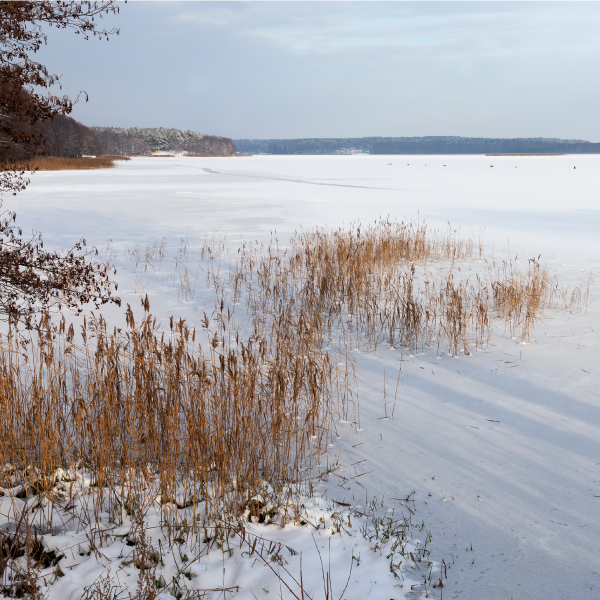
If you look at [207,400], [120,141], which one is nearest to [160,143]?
[120,141]

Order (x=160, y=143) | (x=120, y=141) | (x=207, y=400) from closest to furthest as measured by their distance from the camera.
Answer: (x=207, y=400), (x=120, y=141), (x=160, y=143)

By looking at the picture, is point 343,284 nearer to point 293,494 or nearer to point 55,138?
point 293,494

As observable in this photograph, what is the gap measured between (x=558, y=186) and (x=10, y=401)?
2835cm

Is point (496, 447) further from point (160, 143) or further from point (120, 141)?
point (160, 143)

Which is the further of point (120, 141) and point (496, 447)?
point (120, 141)

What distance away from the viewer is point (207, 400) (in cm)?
441

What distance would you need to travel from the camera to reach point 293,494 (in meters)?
3.12

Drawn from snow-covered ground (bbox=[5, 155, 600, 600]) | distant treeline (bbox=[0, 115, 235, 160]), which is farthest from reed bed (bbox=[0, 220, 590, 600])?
distant treeline (bbox=[0, 115, 235, 160])

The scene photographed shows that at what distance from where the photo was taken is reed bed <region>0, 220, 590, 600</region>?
2.93m

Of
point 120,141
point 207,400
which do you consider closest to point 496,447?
point 207,400

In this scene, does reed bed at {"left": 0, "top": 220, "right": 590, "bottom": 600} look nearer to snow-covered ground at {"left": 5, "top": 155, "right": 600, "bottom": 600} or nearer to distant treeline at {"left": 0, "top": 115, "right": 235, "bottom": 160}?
snow-covered ground at {"left": 5, "top": 155, "right": 600, "bottom": 600}

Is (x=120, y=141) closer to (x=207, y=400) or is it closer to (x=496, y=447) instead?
(x=207, y=400)

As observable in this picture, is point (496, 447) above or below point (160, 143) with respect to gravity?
below

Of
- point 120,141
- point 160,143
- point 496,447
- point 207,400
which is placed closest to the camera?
point 496,447
